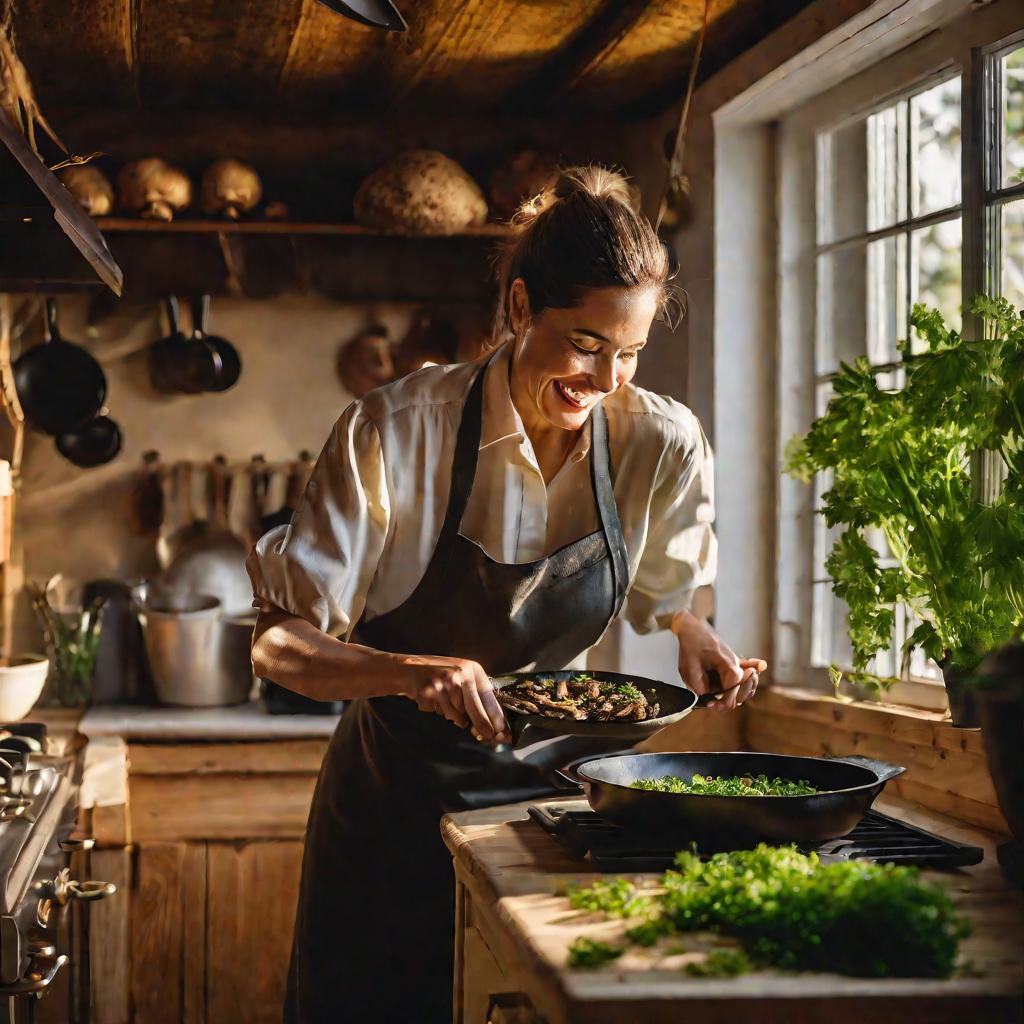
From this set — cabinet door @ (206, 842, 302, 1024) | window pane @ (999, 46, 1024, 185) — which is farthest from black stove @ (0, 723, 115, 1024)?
window pane @ (999, 46, 1024, 185)

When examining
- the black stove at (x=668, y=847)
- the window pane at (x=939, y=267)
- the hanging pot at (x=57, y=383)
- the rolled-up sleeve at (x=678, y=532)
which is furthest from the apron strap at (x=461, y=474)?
the hanging pot at (x=57, y=383)

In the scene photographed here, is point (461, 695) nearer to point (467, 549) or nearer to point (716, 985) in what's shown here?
point (467, 549)

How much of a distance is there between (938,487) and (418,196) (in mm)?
1695

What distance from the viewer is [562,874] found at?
57.9 inches

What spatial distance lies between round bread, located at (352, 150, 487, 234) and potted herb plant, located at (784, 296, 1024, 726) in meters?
1.37

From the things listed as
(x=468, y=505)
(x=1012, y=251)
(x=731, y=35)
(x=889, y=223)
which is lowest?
(x=468, y=505)

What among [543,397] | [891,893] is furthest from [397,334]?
[891,893]

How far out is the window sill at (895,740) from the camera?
2.03 metres

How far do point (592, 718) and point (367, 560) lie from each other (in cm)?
49

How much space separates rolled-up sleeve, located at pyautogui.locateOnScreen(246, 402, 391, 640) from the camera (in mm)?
1799

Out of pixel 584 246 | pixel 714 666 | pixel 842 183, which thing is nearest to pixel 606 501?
pixel 714 666

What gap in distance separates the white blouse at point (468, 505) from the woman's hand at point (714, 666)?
13cm

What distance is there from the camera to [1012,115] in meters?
2.25

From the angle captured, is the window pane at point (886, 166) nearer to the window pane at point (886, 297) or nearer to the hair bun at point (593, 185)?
the window pane at point (886, 297)
